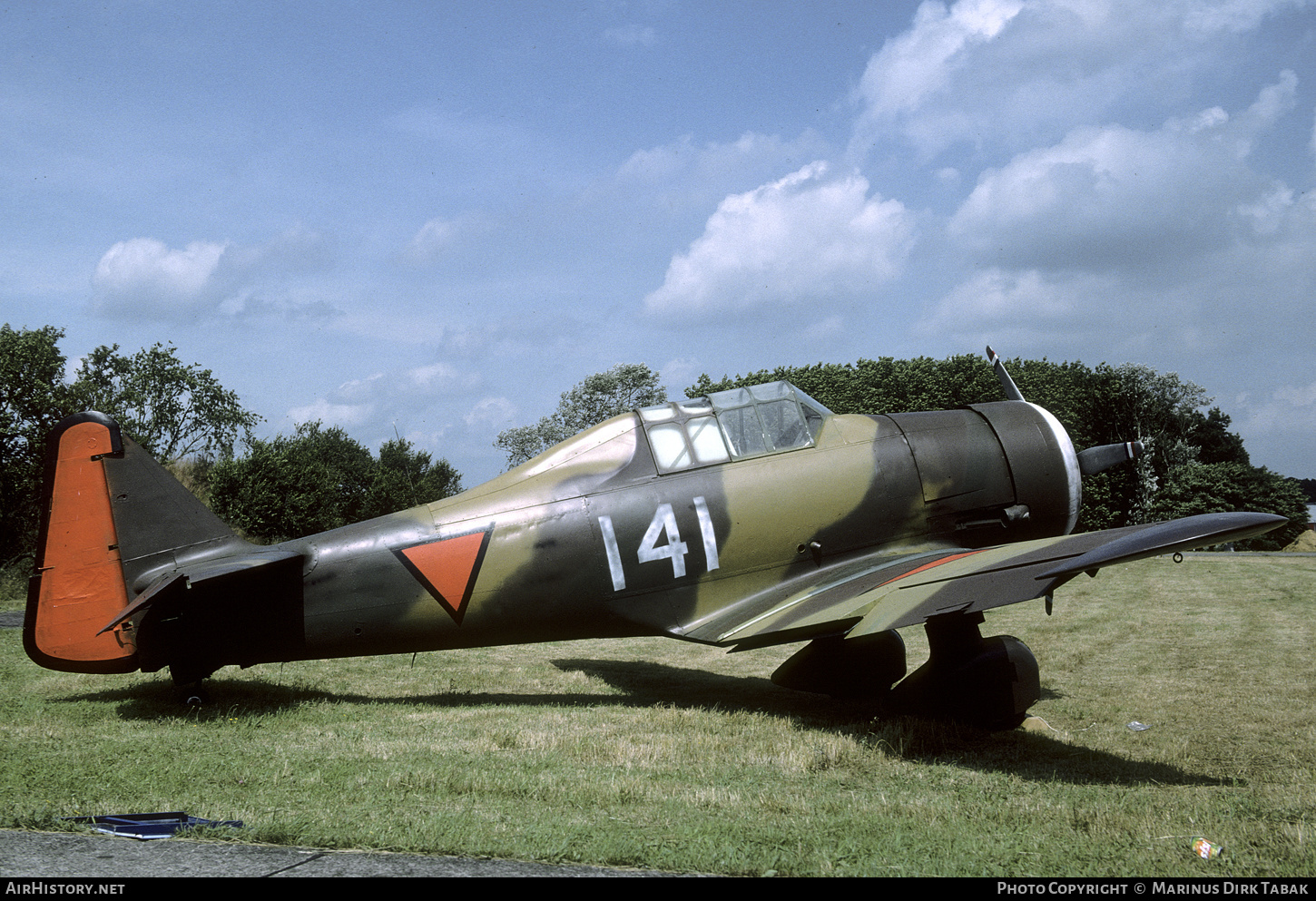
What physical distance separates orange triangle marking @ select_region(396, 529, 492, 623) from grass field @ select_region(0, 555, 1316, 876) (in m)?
1.06

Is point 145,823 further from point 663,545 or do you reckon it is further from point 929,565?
point 929,565

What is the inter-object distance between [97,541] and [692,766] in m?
5.62

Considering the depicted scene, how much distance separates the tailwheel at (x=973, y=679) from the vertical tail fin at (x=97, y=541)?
6.50 metres

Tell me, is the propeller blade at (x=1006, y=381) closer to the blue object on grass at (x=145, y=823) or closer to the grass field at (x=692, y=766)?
the grass field at (x=692, y=766)

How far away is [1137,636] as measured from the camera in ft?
40.4

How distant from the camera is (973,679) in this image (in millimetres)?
6586

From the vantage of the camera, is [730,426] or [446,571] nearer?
[446,571]

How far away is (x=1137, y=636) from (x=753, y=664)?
236 inches

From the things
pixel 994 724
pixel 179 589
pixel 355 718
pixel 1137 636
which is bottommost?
pixel 1137 636

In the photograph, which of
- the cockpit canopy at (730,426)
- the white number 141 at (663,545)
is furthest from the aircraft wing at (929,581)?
the cockpit canopy at (730,426)

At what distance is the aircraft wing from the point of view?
527cm

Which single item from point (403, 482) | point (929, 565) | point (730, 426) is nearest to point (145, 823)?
point (730, 426)

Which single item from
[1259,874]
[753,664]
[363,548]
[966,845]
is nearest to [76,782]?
[363,548]
